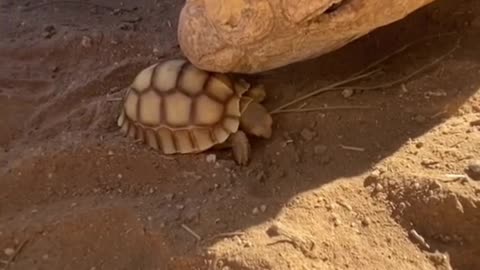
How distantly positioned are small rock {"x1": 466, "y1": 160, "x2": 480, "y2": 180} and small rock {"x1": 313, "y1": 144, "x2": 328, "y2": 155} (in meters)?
0.56

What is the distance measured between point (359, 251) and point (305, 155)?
559 millimetres

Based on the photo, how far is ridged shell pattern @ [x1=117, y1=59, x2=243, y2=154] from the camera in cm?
342

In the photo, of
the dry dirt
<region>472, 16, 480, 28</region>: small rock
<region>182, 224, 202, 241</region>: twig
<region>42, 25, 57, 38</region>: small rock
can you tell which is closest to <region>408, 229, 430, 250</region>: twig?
the dry dirt

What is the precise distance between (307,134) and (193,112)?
478mm

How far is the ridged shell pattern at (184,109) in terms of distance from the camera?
342 cm

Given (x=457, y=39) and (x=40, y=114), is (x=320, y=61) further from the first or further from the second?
(x=40, y=114)

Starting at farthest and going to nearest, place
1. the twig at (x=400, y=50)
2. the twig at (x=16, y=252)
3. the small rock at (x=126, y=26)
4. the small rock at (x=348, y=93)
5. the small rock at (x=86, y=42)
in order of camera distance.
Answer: the small rock at (x=126, y=26)
the small rock at (x=86, y=42)
the twig at (x=400, y=50)
the small rock at (x=348, y=93)
the twig at (x=16, y=252)

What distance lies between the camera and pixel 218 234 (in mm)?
2963

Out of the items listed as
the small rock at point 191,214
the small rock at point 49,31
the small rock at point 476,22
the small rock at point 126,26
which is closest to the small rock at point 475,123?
the small rock at point 476,22

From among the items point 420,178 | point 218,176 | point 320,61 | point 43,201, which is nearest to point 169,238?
point 218,176

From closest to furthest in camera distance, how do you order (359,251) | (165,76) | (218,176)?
(359,251) → (218,176) → (165,76)

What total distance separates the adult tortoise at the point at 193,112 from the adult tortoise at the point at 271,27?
0.09 m

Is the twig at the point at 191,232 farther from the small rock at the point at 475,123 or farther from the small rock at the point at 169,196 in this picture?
the small rock at the point at 475,123

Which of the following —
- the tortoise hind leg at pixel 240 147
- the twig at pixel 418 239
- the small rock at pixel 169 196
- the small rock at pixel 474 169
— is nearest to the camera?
the twig at pixel 418 239
